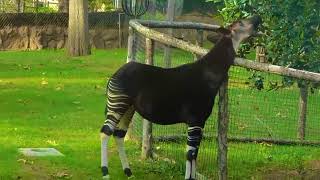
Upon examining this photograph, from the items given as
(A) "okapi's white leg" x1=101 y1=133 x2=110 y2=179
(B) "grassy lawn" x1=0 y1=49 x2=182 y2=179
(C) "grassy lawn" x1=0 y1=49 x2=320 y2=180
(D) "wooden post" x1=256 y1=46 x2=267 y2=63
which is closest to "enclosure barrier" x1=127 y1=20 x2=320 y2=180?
(C) "grassy lawn" x1=0 y1=49 x2=320 y2=180

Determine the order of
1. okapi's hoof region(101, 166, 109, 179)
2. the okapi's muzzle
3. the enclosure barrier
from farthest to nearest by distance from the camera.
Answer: okapi's hoof region(101, 166, 109, 179)
the okapi's muzzle
the enclosure barrier

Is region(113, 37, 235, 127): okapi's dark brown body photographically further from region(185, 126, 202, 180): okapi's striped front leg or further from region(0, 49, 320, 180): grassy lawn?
region(0, 49, 320, 180): grassy lawn

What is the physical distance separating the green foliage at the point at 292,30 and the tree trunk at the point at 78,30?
16015mm

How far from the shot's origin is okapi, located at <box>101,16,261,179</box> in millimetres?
6426

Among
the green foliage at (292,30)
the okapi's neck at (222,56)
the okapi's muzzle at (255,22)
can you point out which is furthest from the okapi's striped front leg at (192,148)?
the green foliage at (292,30)

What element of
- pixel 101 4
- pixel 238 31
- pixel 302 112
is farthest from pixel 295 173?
pixel 101 4

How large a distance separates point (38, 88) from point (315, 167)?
8236mm

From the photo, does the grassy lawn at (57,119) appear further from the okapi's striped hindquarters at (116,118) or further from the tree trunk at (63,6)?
the tree trunk at (63,6)

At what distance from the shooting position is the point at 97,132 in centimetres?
Answer: 1037

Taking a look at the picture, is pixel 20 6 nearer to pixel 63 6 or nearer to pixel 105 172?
pixel 63 6

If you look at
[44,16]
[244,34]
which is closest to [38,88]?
[244,34]

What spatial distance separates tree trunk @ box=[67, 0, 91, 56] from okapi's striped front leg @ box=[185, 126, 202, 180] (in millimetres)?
17082

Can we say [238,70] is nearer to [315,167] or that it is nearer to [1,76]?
[315,167]

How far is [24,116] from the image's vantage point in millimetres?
11609
